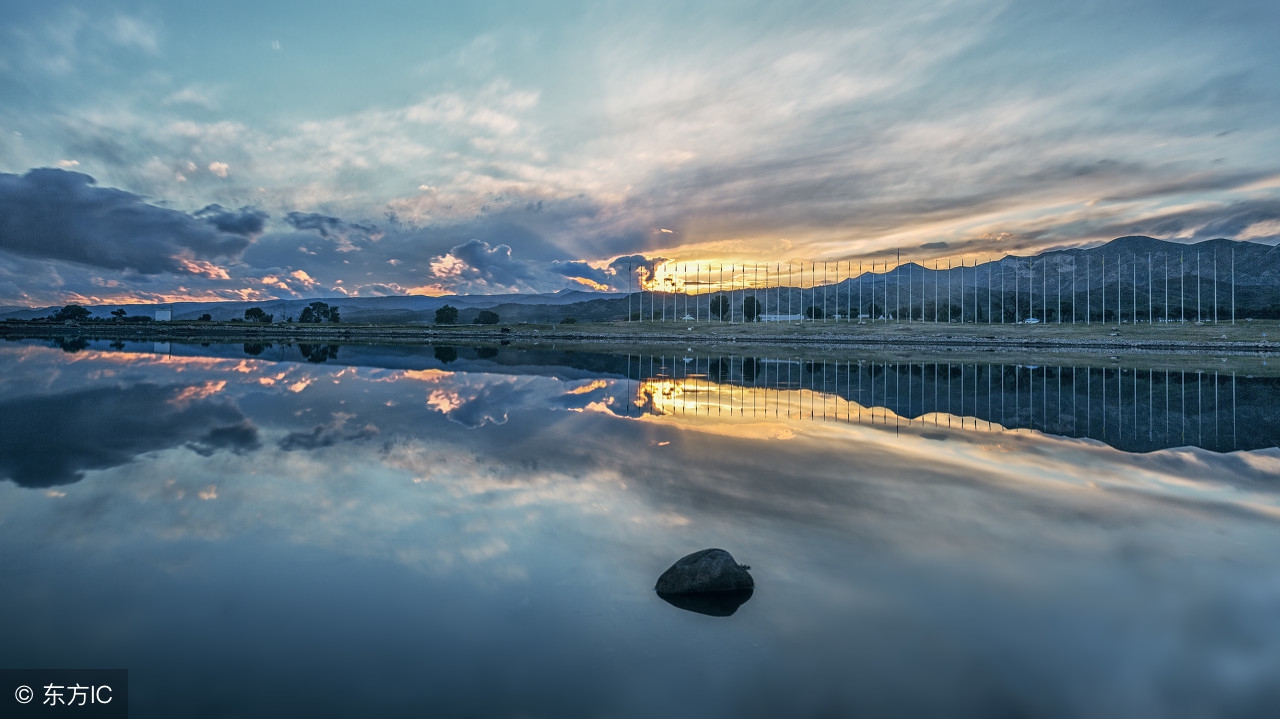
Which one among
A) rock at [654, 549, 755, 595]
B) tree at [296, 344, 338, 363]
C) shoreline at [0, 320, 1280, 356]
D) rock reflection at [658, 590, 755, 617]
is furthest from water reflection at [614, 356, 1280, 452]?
shoreline at [0, 320, 1280, 356]

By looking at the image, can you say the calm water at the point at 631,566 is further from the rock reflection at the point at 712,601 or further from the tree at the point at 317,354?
the tree at the point at 317,354

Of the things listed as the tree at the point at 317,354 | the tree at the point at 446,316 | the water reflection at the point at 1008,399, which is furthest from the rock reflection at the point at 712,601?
the tree at the point at 446,316

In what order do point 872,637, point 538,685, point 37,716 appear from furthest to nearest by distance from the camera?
point 872,637, point 538,685, point 37,716

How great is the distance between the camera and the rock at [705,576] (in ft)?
29.2

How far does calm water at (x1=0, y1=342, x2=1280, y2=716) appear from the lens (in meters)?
6.90

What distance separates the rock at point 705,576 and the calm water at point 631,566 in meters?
0.41

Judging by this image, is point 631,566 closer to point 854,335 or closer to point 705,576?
point 705,576

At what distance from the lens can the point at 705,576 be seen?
8898 mm

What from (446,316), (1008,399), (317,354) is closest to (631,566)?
(1008,399)

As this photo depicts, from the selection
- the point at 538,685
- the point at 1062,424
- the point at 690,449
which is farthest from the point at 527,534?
the point at 1062,424

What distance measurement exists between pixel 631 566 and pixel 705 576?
1511mm

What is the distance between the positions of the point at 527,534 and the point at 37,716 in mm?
6495

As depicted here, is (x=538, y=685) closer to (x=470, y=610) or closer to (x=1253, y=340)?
(x=470, y=610)

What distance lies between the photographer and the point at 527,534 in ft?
37.4
